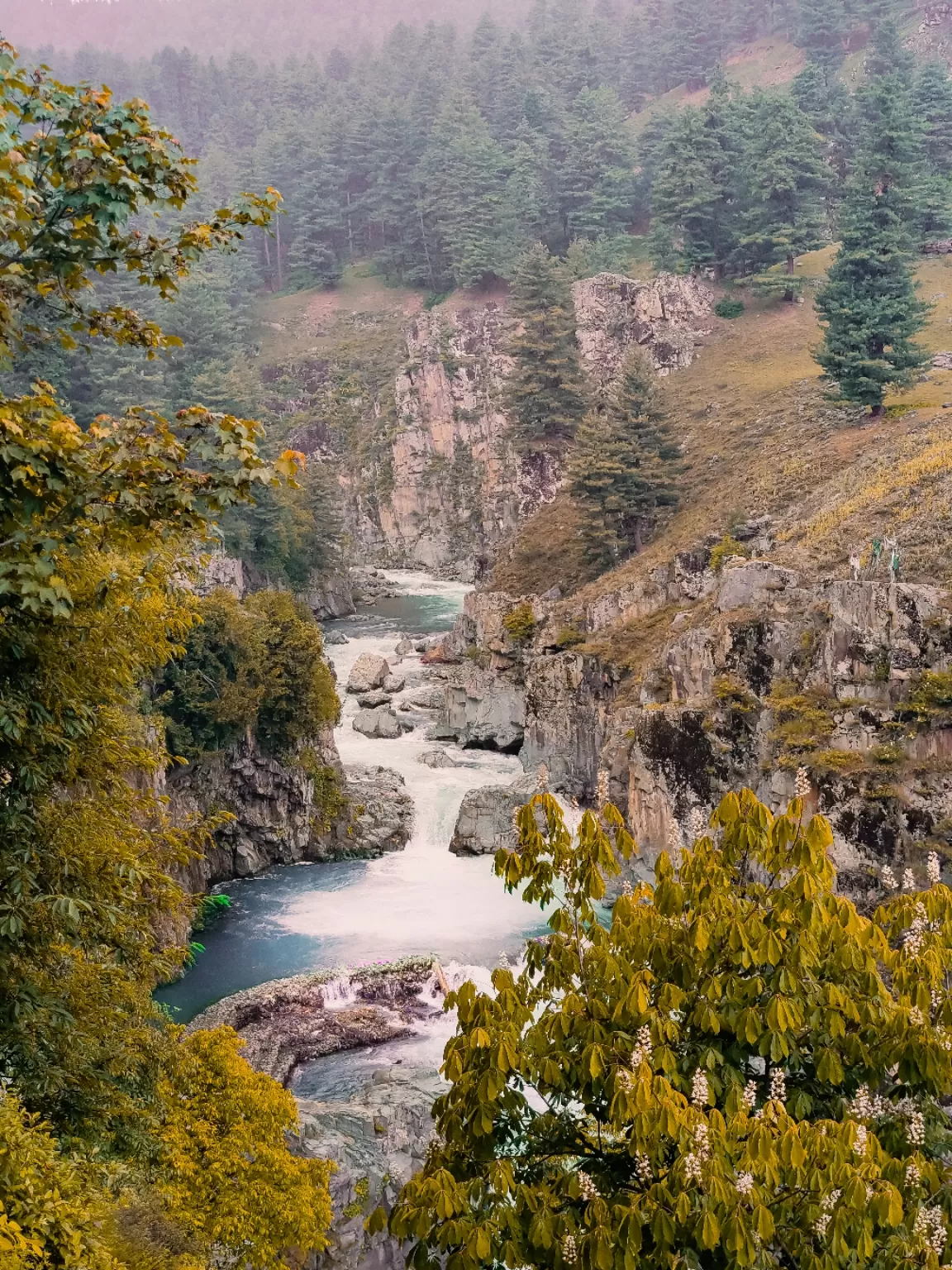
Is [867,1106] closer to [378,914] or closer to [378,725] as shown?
[378,914]

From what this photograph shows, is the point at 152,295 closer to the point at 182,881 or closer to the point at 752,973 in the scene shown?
the point at 182,881

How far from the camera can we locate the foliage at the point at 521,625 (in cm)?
4531

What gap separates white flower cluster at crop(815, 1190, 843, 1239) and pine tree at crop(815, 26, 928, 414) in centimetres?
4492

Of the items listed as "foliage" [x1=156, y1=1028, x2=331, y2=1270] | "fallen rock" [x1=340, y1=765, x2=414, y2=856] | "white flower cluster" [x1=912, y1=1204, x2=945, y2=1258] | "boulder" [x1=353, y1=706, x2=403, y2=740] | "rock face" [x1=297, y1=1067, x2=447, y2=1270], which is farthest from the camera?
"boulder" [x1=353, y1=706, x2=403, y2=740]

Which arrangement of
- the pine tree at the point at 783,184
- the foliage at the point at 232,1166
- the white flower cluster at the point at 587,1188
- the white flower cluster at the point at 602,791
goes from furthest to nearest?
the pine tree at the point at 783,184 < the foliage at the point at 232,1166 < the white flower cluster at the point at 602,791 < the white flower cluster at the point at 587,1188

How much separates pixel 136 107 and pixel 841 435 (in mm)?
44489

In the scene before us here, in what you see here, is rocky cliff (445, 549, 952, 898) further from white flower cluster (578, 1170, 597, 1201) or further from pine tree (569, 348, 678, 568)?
white flower cluster (578, 1170, 597, 1201)

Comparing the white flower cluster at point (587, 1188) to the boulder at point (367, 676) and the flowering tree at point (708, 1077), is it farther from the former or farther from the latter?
the boulder at point (367, 676)

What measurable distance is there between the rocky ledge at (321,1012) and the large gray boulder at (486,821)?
758 cm

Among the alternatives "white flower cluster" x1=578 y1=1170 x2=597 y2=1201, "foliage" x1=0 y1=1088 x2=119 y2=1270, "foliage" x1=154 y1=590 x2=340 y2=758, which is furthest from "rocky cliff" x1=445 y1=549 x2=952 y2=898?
"foliage" x1=0 y1=1088 x2=119 y2=1270

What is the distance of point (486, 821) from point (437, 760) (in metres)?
6.88

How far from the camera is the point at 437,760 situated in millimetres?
41656

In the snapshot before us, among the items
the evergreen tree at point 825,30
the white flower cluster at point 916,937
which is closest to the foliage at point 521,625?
the white flower cluster at point 916,937

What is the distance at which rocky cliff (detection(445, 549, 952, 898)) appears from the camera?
24.1 m
